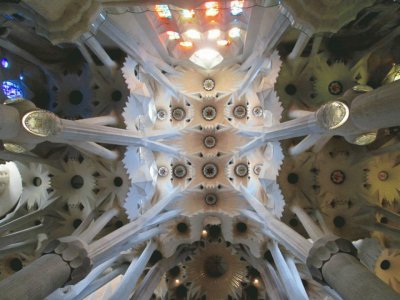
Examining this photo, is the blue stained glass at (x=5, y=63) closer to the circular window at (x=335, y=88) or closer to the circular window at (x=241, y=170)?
the circular window at (x=241, y=170)

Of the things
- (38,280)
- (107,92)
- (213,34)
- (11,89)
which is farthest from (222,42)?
(38,280)

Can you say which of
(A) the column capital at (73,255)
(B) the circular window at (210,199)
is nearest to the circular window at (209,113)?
(B) the circular window at (210,199)

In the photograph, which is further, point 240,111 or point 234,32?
point 240,111

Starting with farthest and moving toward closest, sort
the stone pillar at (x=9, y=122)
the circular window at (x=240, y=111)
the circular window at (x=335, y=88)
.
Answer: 1. the circular window at (x=240, y=111)
2. the circular window at (x=335, y=88)
3. the stone pillar at (x=9, y=122)

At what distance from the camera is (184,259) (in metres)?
15.8

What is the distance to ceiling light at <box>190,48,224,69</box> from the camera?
48.3 feet

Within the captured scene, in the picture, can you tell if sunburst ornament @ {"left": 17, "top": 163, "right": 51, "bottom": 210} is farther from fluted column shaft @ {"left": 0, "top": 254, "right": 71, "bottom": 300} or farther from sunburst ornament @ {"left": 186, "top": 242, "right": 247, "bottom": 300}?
sunburst ornament @ {"left": 186, "top": 242, "right": 247, "bottom": 300}

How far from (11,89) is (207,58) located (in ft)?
24.6

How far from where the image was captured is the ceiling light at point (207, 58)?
14.7 m

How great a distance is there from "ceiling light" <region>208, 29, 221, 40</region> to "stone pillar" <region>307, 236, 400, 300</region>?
28.0 ft

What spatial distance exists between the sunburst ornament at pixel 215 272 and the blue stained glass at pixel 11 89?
939 cm

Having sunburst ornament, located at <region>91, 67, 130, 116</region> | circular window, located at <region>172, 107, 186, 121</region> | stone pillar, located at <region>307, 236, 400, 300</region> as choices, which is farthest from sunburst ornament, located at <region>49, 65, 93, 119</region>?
stone pillar, located at <region>307, 236, 400, 300</region>

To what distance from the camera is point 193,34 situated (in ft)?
44.3

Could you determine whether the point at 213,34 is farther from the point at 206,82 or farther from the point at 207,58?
the point at 206,82
